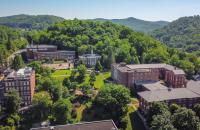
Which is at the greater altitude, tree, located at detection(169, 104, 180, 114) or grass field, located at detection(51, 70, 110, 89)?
grass field, located at detection(51, 70, 110, 89)

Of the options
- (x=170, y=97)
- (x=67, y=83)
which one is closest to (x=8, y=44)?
(x=67, y=83)

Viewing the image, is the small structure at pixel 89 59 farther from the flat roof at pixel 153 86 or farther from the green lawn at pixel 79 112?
the green lawn at pixel 79 112

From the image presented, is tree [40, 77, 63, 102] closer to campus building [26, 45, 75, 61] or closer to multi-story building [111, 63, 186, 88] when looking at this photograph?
multi-story building [111, 63, 186, 88]

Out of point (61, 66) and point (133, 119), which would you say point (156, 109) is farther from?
point (61, 66)

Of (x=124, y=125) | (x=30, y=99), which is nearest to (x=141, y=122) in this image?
(x=124, y=125)

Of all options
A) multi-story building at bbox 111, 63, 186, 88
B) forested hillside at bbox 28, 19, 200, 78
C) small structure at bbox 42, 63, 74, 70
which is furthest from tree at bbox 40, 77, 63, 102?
forested hillside at bbox 28, 19, 200, 78

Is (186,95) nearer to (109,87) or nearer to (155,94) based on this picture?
(155,94)
